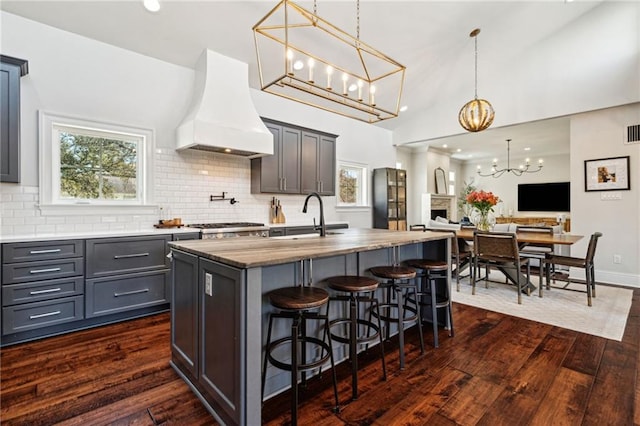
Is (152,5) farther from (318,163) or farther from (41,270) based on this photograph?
(318,163)

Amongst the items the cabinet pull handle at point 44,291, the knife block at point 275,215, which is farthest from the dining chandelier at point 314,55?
the cabinet pull handle at point 44,291

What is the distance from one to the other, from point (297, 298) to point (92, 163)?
10.9 feet

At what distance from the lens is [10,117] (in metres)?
2.78

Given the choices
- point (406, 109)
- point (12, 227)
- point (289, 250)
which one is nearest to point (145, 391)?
point (289, 250)

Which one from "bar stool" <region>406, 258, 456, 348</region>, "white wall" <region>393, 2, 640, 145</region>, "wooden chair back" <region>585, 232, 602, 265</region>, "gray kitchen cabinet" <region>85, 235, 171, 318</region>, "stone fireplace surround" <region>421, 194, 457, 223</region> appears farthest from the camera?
"stone fireplace surround" <region>421, 194, 457, 223</region>

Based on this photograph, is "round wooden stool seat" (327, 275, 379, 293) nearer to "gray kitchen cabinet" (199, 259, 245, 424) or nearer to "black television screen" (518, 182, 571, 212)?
"gray kitchen cabinet" (199, 259, 245, 424)

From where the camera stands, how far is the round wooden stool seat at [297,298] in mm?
1677

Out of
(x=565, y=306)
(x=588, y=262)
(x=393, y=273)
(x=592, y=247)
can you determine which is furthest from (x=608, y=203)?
(x=393, y=273)

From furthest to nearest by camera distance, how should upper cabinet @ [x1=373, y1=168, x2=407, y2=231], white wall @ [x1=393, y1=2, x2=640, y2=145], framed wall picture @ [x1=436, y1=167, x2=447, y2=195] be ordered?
framed wall picture @ [x1=436, y1=167, x2=447, y2=195] < upper cabinet @ [x1=373, y1=168, x2=407, y2=231] < white wall @ [x1=393, y1=2, x2=640, y2=145]

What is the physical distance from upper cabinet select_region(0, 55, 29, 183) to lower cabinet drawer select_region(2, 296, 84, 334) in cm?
117

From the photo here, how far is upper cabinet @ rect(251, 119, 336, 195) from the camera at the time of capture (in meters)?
4.73

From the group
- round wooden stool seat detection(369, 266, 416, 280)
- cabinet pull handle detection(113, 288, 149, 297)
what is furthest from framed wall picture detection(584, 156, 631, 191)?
cabinet pull handle detection(113, 288, 149, 297)

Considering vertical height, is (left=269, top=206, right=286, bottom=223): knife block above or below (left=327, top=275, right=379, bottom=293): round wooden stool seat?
above

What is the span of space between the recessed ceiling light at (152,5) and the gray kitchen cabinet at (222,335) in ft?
9.53
